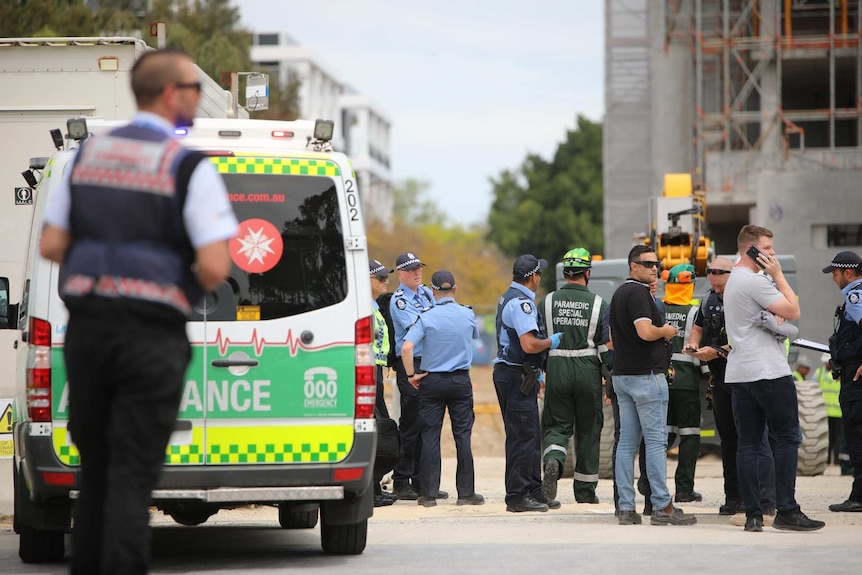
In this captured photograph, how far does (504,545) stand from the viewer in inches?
341

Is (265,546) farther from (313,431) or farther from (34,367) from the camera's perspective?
(34,367)

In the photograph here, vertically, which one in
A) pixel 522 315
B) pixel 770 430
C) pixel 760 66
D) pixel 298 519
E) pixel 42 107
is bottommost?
pixel 298 519

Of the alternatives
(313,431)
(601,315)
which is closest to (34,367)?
(313,431)

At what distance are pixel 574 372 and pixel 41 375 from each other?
16.3ft

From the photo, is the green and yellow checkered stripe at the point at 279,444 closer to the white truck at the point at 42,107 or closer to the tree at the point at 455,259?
the white truck at the point at 42,107

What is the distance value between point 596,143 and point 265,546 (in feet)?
215

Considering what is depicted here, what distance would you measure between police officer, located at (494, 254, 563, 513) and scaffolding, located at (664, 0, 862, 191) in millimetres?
24975

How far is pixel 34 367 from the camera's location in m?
7.57

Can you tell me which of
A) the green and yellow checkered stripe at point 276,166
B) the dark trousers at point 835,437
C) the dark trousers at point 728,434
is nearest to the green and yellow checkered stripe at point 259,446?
the green and yellow checkered stripe at point 276,166

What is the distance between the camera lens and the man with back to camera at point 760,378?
9211 mm

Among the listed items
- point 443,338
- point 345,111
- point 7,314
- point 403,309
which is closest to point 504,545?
point 443,338

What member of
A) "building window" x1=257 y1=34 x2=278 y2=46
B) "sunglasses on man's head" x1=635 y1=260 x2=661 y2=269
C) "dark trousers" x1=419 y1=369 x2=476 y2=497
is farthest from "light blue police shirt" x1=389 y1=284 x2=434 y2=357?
"building window" x1=257 y1=34 x2=278 y2=46

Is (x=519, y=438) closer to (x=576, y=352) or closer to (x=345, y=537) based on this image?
(x=576, y=352)

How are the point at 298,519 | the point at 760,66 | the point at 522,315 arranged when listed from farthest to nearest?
the point at 760,66 → the point at 522,315 → the point at 298,519
